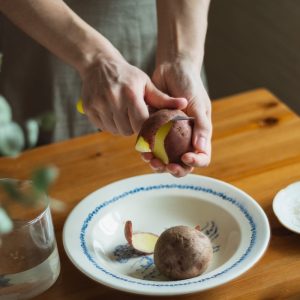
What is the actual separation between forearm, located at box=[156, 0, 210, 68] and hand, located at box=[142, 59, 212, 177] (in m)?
0.04

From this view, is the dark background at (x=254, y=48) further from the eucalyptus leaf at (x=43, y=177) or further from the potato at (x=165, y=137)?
the eucalyptus leaf at (x=43, y=177)

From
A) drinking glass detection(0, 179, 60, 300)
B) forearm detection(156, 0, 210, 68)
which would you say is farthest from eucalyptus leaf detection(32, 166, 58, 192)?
forearm detection(156, 0, 210, 68)

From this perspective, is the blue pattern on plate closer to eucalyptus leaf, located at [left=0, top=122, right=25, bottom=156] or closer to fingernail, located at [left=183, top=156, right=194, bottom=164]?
fingernail, located at [left=183, top=156, right=194, bottom=164]

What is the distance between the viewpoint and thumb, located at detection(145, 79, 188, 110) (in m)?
0.94

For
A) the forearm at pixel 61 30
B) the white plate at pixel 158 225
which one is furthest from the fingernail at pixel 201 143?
the forearm at pixel 61 30

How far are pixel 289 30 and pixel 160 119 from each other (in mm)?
1204

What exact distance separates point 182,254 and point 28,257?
209 millimetres

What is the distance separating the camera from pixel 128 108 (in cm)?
95

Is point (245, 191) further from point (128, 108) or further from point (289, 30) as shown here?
point (289, 30)

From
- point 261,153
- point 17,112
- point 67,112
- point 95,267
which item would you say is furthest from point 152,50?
point 95,267

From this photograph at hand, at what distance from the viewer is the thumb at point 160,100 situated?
3.08ft

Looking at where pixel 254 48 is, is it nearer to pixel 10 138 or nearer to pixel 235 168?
pixel 235 168

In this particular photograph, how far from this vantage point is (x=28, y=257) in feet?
2.62

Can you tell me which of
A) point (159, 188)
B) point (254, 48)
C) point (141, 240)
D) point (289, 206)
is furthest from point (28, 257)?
point (254, 48)
